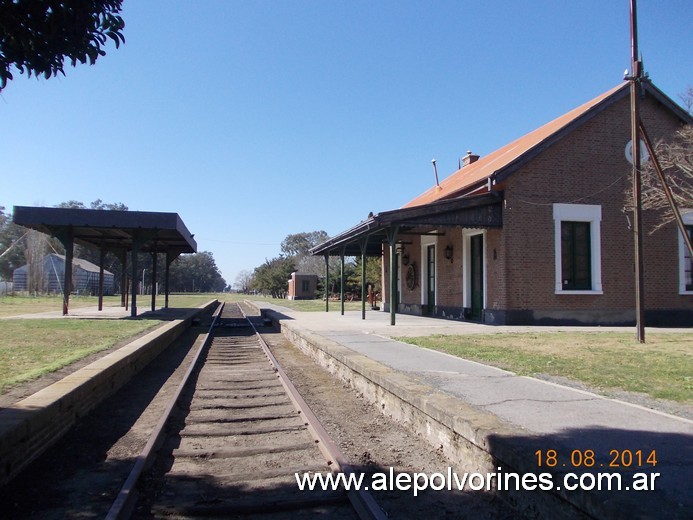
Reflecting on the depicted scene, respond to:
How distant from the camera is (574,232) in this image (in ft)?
55.3

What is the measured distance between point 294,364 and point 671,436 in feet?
27.2

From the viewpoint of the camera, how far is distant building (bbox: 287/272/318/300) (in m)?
57.5

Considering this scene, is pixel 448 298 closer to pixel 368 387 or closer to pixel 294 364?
pixel 294 364

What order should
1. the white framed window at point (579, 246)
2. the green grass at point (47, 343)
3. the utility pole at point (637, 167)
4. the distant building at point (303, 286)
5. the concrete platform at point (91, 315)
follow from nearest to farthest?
the green grass at point (47, 343), the utility pole at point (637, 167), the white framed window at point (579, 246), the concrete platform at point (91, 315), the distant building at point (303, 286)

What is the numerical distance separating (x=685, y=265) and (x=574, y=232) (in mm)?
4082

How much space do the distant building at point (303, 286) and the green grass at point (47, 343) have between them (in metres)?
40.2

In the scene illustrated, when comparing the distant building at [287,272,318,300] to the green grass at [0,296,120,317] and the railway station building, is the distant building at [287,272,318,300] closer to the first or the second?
the green grass at [0,296,120,317]

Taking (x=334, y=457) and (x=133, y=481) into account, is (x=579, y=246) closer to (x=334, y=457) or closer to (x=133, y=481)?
(x=334, y=457)

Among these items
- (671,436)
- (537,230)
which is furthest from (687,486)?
(537,230)

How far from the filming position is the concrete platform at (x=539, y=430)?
3303mm

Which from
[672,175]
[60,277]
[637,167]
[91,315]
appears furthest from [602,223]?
[60,277]

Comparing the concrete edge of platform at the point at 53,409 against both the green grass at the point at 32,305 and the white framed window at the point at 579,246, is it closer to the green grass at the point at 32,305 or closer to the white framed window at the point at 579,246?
the white framed window at the point at 579,246

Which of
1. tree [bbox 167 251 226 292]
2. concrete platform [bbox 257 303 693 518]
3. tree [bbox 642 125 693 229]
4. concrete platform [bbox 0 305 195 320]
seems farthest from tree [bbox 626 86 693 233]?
tree [bbox 167 251 226 292]

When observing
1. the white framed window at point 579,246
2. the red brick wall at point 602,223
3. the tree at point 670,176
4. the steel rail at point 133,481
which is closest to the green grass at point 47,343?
the steel rail at point 133,481
